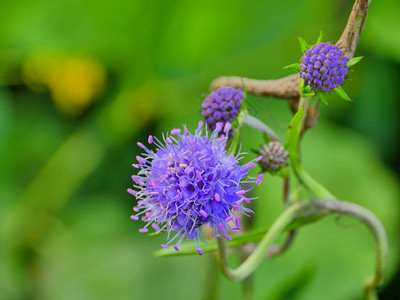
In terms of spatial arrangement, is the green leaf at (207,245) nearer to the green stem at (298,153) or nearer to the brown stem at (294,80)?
the green stem at (298,153)

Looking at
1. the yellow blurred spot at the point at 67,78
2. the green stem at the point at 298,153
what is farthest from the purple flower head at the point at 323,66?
the yellow blurred spot at the point at 67,78

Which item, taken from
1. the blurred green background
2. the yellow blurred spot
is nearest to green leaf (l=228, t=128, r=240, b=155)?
the blurred green background

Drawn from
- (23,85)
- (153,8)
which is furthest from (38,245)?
(153,8)

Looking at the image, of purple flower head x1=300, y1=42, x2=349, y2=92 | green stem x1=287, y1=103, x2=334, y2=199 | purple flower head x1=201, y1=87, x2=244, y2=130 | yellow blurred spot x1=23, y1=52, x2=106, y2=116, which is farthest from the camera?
yellow blurred spot x1=23, y1=52, x2=106, y2=116

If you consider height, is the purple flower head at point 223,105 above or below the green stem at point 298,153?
above

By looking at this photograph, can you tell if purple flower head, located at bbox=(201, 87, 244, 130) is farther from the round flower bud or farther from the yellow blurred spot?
the yellow blurred spot

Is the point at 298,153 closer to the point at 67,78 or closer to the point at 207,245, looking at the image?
the point at 207,245

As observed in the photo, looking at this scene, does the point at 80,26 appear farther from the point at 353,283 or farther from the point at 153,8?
the point at 353,283
